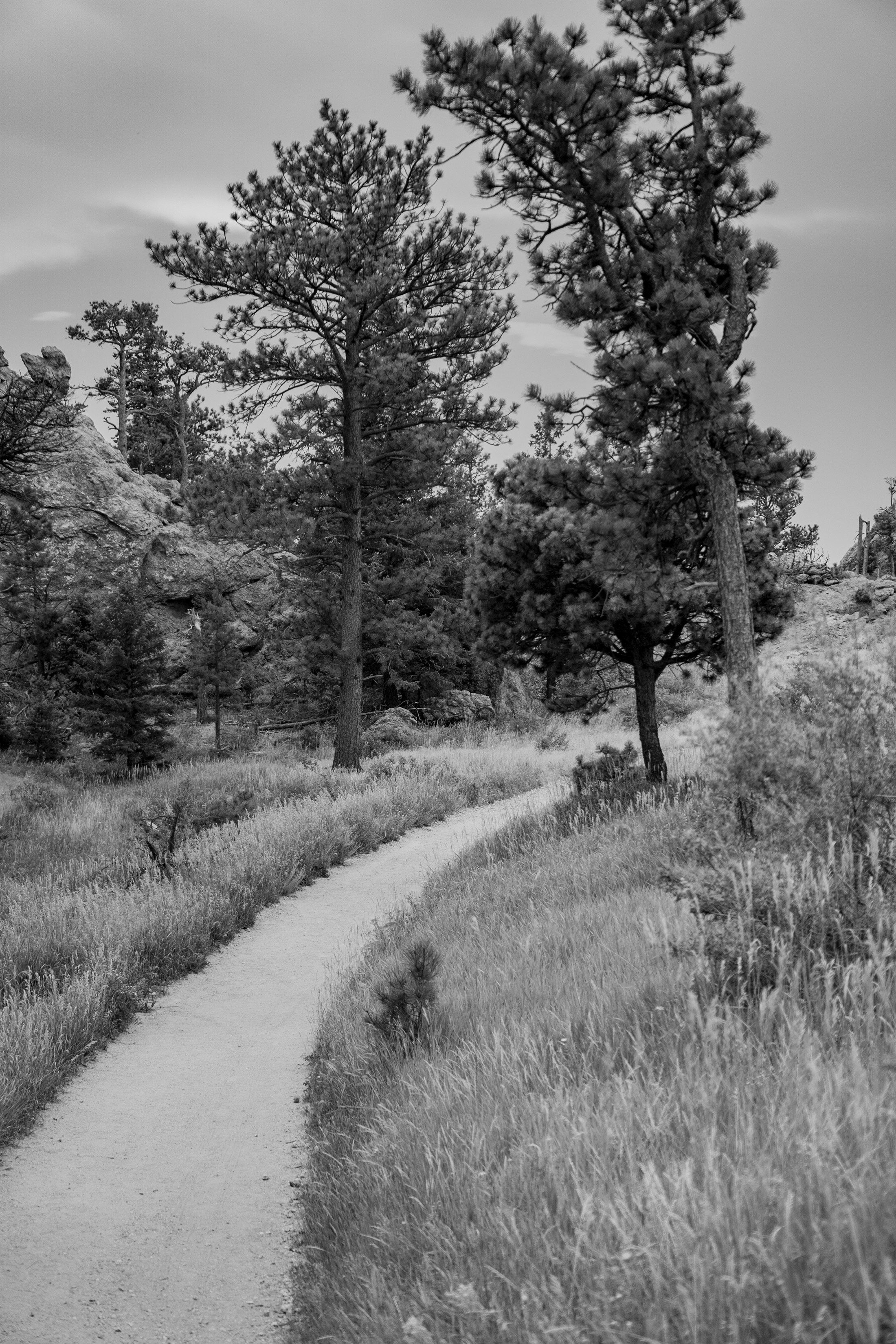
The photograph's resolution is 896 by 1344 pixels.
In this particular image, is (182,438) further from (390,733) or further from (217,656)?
(390,733)

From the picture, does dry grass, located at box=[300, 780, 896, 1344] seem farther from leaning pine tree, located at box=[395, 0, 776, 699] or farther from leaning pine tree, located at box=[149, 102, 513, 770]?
leaning pine tree, located at box=[149, 102, 513, 770]

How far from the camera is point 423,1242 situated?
304 cm

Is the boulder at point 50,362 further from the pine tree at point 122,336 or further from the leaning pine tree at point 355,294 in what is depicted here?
the leaning pine tree at point 355,294

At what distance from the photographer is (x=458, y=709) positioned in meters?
29.8

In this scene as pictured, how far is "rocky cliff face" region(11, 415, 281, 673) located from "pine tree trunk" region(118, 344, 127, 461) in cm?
1073

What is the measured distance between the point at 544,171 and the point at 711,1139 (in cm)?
1180

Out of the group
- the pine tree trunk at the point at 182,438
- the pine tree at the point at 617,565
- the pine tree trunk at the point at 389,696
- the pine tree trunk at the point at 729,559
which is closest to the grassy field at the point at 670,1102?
the pine tree trunk at the point at 729,559

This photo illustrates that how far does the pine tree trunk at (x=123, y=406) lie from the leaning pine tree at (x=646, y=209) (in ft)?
131

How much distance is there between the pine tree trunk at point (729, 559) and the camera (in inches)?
448

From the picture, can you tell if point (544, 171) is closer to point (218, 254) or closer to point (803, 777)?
point (218, 254)

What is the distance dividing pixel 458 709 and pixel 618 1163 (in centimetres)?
2712

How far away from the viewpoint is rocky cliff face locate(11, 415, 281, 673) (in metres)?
34.3

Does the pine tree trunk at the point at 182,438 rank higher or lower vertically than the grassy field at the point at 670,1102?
higher

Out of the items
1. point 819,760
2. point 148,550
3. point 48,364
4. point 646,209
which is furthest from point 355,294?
point 48,364
